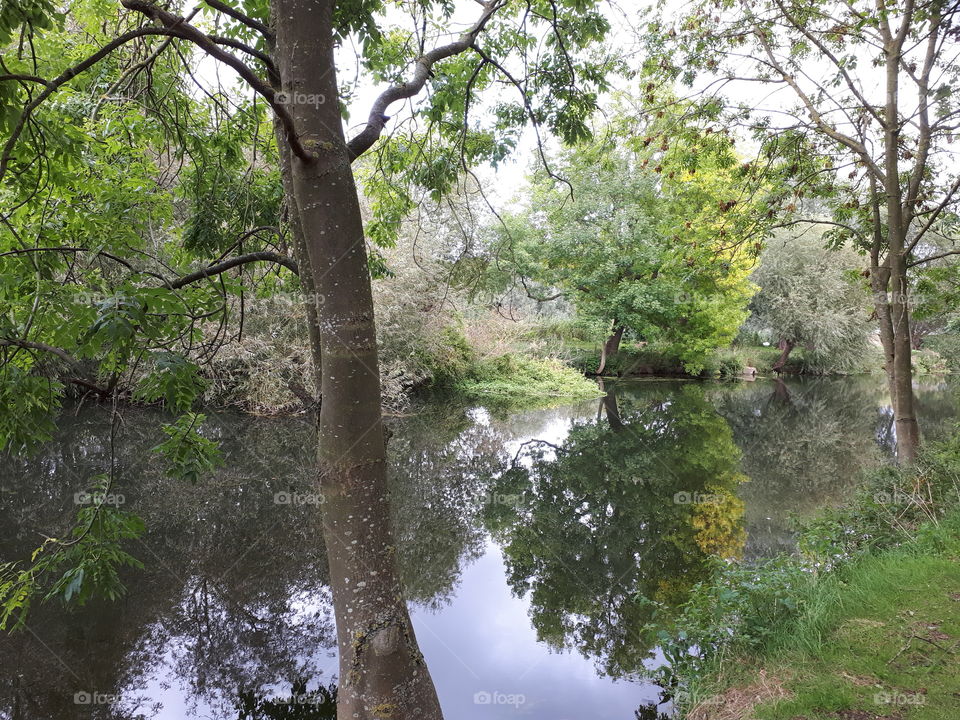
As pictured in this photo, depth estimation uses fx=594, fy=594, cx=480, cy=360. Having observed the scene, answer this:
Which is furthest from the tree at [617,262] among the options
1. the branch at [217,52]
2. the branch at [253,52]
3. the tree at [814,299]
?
the branch at [217,52]

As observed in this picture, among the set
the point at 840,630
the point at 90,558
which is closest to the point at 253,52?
the point at 90,558

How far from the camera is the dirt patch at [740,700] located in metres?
3.54

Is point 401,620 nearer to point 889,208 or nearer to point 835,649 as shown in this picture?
point 835,649

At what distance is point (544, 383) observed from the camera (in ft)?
75.5

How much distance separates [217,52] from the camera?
1959 mm

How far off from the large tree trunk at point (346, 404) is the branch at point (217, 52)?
0.21 meters

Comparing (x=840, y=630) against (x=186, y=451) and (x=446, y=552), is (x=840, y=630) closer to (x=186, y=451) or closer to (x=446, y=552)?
(x=186, y=451)

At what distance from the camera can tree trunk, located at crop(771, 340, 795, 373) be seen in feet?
98.0

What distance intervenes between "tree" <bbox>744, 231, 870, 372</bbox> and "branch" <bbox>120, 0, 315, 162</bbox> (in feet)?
95.1

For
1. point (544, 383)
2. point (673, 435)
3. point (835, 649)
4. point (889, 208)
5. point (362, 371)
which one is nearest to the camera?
point (362, 371)

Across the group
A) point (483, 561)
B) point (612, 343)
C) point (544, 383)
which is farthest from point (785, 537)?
point (612, 343)

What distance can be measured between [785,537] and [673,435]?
7.23 meters

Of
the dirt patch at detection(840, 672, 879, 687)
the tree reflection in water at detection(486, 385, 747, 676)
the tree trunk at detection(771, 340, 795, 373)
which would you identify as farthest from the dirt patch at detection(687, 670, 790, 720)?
the tree trunk at detection(771, 340, 795, 373)

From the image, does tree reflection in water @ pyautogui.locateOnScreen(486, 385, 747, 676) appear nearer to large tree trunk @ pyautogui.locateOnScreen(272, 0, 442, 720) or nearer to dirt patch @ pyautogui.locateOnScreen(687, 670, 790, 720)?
dirt patch @ pyautogui.locateOnScreen(687, 670, 790, 720)
